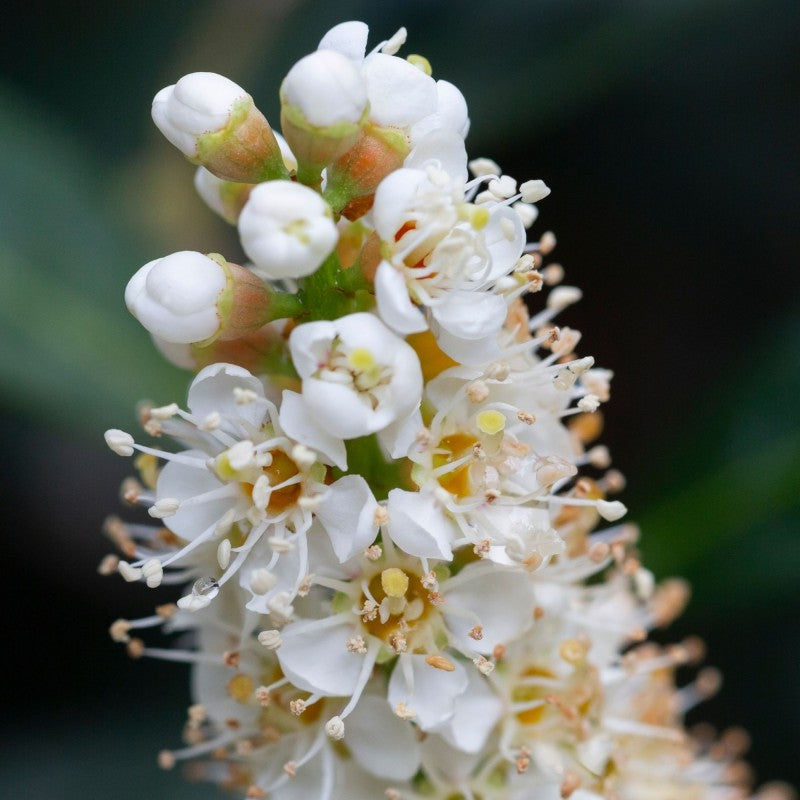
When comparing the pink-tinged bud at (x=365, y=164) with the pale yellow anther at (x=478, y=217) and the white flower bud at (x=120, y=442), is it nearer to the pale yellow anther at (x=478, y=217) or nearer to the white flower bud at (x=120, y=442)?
the pale yellow anther at (x=478, y=217)

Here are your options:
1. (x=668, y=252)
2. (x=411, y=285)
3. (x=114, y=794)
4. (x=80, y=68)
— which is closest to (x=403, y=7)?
(x=80, y=68)

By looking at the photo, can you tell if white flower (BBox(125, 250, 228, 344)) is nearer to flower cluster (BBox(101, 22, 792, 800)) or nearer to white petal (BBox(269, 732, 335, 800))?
flower cluster (BBox(101, 22, 792, 800))

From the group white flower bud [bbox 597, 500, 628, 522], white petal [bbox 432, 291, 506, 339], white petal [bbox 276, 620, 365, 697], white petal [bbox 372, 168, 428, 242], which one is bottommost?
white petal [bbox 276, 620, 365, 697]

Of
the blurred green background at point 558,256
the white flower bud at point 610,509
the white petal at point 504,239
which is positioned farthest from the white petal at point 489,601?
the blurred green background at point 558,256

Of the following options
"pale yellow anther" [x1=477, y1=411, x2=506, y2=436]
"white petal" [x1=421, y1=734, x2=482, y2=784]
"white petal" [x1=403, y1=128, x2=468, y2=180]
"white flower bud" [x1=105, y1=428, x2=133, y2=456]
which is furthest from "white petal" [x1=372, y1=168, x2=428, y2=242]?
"white petal" [x1=421, y1=734, x2=482, y2=784]

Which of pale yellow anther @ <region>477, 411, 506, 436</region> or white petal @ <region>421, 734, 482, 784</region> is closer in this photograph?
pale yellow anther @ <region>477, 411, 506, 436</region>
